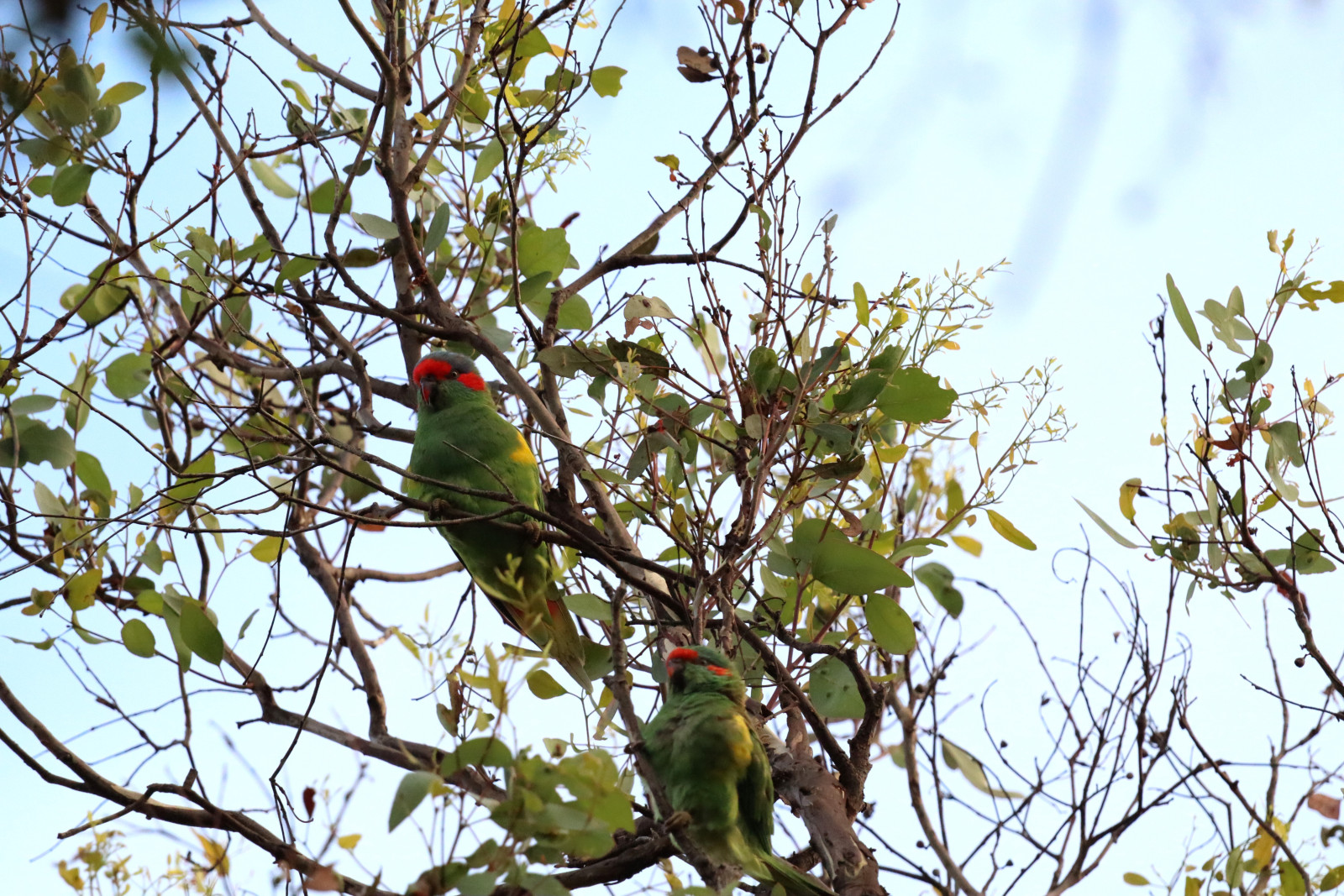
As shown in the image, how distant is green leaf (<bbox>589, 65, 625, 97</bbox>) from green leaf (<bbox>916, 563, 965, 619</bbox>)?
186cm

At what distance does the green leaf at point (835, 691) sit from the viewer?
3.00 m

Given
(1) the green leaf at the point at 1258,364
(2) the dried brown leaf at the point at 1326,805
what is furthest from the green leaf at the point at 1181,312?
(2) the dried brown leaf at the point at 1326,805

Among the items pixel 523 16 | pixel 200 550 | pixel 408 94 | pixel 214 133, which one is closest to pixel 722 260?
pixel 523 16

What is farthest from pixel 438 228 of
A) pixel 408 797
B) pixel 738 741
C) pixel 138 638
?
pixel 408 797

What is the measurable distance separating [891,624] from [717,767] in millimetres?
574

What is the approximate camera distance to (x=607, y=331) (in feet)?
10.5

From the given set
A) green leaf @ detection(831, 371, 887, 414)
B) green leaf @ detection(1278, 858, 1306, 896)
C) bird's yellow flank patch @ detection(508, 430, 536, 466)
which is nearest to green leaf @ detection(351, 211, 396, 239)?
bird's yellow flank patch @ detection(508, 430, 536, 466)

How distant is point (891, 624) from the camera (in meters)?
2.78

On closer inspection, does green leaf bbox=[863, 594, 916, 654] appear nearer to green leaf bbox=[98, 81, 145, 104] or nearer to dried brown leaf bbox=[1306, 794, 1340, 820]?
dried brown leaf bbox=[1306, 794, 1340, 820]

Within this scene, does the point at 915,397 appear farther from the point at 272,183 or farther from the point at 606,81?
the point at 272,183

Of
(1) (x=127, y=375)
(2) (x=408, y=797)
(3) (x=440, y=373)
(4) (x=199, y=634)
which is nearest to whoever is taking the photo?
Result: (2) (x=408, y=797)

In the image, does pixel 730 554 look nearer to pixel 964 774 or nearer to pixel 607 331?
pixel 607 331

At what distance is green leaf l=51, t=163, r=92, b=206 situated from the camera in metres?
3.42

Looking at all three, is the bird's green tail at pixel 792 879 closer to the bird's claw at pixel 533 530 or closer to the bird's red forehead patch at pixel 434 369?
the bird's claw at pixel 533 530
